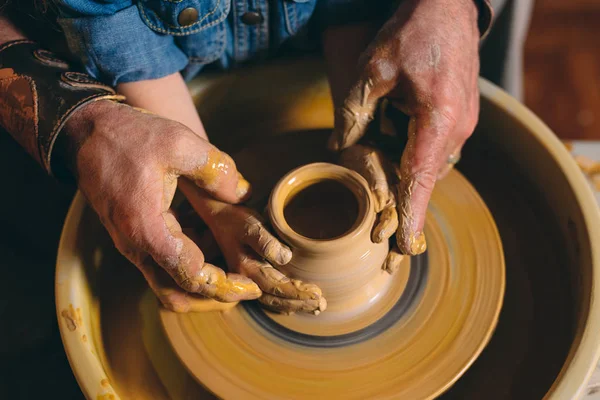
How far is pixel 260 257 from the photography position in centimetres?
131

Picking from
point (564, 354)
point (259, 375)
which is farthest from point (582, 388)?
point (259, 375)

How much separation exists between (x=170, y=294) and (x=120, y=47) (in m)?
0.56

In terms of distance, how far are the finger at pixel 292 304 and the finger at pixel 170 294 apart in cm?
12

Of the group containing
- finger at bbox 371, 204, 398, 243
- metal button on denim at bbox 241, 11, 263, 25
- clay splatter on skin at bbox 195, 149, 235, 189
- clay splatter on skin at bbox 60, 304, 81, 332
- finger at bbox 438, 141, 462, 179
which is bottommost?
clay splatter on skin at bbox 60, 304, 81, 332

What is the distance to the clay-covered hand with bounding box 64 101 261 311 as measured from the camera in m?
1.20

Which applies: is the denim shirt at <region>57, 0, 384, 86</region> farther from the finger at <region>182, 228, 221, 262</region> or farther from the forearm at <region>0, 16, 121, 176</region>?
the finger at <region>182, 228, 221, 262</region>

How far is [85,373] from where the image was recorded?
125 cm

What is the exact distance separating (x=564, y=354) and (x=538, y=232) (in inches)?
14.0

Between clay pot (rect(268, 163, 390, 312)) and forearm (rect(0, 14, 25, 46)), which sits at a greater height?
forearm (rect(0, 14, 25, 46))

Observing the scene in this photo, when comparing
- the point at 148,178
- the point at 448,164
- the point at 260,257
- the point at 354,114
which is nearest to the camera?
the point at 148,178

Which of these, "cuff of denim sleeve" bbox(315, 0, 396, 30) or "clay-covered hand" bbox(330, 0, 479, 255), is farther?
"cuff of denim sleeve" bbox(315, 0, 396, 30)

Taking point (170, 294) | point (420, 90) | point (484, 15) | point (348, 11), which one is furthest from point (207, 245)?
point (484, 15)

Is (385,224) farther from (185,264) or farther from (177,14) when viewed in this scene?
(177,14)

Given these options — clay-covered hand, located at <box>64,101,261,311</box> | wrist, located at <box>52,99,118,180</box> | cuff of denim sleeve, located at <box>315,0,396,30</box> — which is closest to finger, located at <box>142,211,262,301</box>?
clay-covered hand, located at <box>64,101,261,311</box>
